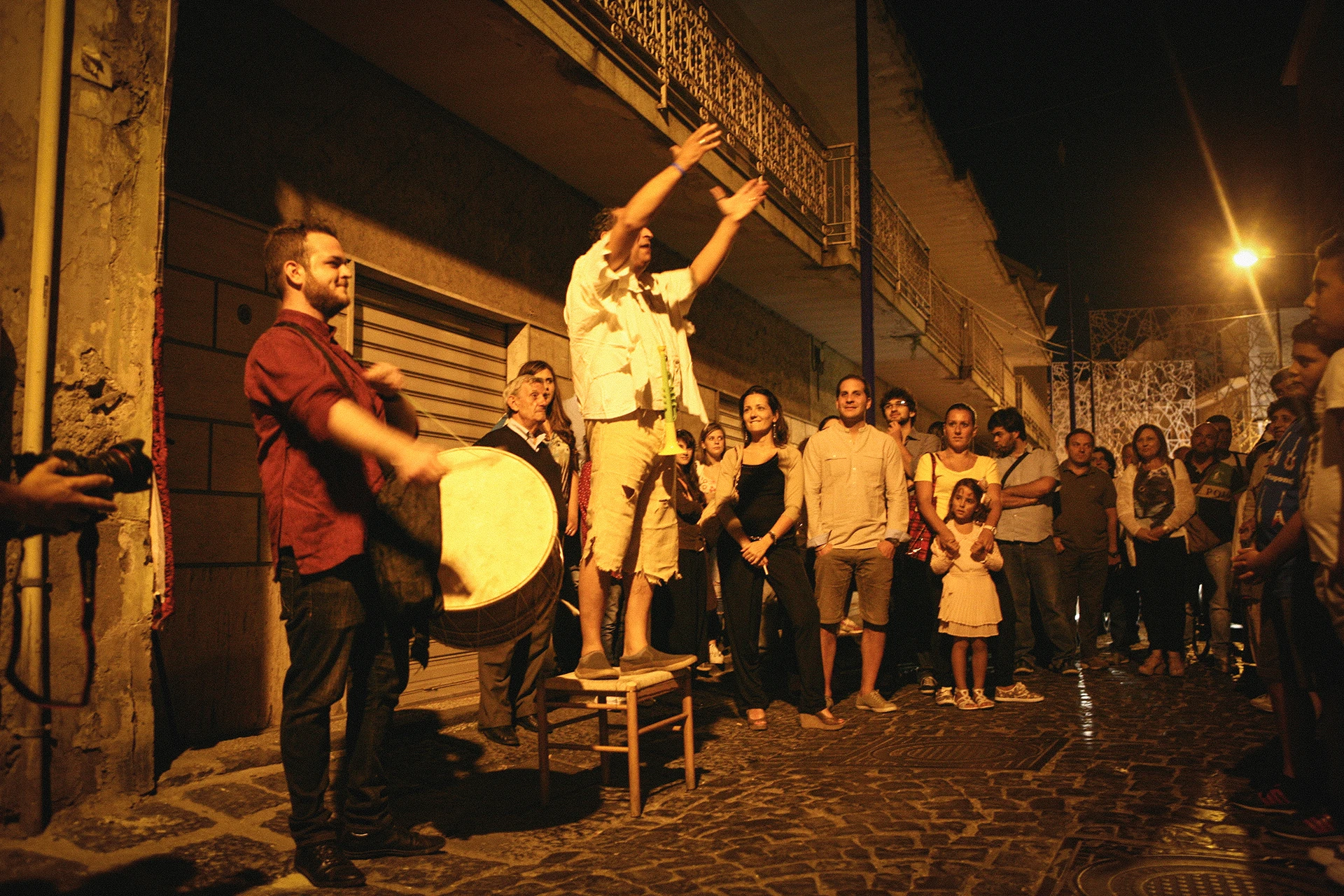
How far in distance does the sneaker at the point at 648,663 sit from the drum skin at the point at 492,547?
2.68ft

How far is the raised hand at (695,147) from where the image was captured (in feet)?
14.4

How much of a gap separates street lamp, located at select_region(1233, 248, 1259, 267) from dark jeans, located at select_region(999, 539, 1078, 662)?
47.5 ft

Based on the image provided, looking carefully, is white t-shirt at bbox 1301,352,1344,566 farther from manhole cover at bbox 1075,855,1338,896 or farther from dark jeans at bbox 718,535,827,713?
dark jeans at bbox 718,535,827,713

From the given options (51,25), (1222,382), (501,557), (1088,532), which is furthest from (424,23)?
(1222,382)

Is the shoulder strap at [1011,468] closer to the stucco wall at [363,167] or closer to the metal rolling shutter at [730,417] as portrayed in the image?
the stucco wall at [363,167]

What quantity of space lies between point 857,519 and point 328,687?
419 centimetres

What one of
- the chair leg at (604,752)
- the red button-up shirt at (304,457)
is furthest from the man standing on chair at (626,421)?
the red button-up shirt at (304,457)

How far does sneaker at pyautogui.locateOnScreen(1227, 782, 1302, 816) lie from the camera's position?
4098 mm

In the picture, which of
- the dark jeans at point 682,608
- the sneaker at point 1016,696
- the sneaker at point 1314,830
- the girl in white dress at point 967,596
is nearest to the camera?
the sneaker at point 1314,830

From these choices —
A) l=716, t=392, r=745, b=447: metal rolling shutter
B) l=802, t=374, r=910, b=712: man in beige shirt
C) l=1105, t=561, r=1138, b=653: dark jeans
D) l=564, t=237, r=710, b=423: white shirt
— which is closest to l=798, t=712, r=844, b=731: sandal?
l=802, t=374, r=910, b=712: man in beige shirt

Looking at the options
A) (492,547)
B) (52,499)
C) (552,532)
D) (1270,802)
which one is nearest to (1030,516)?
(1270,802)

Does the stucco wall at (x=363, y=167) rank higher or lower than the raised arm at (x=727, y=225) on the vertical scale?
higher

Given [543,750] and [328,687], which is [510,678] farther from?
[328,687]

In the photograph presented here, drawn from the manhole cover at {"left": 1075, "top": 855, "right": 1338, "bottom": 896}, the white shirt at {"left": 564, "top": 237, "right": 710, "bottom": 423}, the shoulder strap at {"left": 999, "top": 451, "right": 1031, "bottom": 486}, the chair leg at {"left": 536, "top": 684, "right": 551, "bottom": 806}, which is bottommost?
the manhole cover at {"left": 1075, "top": 855, "right": 1338, "bottom": 896}
